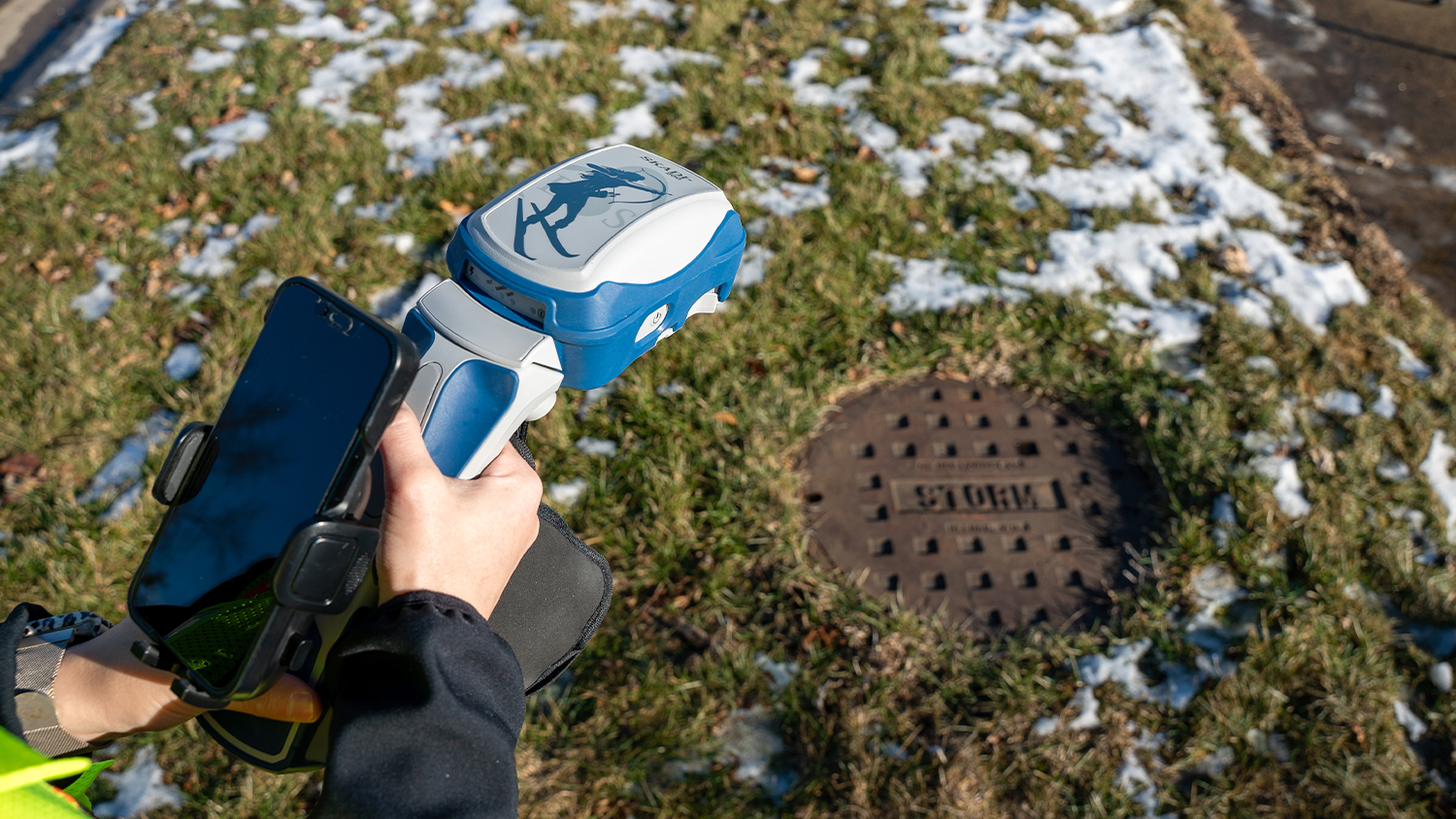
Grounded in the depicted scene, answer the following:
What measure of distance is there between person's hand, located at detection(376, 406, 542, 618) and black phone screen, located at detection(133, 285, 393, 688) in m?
0.11

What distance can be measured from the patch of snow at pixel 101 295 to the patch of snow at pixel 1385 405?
4.57 meters

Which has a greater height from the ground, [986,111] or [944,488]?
[986,111]

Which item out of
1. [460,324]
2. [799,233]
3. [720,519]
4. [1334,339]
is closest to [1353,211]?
[1334,339]

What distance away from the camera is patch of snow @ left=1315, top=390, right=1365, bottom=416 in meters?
2.86

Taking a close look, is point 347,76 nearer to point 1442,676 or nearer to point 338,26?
point 338,26

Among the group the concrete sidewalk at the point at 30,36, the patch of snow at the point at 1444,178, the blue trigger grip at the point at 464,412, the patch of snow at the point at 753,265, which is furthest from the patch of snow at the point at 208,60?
the patch of snow at the point at 1444,178

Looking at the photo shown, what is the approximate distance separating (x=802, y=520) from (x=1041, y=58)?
301 cm

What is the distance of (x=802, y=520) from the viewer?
2617 millimetres

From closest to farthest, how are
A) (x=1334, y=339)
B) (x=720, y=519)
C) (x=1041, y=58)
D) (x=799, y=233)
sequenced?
(x=720, y=519)
(x=1334, y=339)
(x=799, y=233)
(x=1041, y=58)

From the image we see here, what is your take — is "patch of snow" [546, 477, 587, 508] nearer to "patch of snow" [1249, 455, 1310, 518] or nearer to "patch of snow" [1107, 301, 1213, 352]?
"patch of snow" [1107, 301, 1213, 352]

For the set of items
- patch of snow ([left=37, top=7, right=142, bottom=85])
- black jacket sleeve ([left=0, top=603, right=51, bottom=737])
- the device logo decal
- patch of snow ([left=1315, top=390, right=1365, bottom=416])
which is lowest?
patch of snow ([left=1315, top=390, right=1365, bottom=416])

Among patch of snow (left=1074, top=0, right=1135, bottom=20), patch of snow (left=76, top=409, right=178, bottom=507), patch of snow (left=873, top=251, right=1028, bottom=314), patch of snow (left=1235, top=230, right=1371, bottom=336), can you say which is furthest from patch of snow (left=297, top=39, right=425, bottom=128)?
patch of snow (left=1235, top=230, right=1371, bottom=336)

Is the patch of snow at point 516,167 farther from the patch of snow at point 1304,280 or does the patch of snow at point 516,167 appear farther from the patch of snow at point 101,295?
the patch of snow at point 1304,280

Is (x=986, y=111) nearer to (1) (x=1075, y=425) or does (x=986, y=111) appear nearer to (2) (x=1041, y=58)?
(2) (x=1041, y=58)
